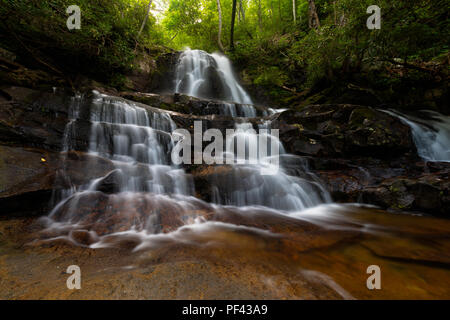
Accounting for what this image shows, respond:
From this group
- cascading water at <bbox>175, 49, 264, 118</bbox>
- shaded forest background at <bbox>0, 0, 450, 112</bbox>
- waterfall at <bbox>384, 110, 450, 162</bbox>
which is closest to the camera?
shaded forest background at <bbox>0, 0, 450, 112</bbox>

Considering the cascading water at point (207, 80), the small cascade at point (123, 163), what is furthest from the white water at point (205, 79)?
the small cascade at point (123, 163)

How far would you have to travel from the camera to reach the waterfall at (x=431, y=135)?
573 cm

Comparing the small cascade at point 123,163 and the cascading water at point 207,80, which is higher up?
the cascading water at point 207,80

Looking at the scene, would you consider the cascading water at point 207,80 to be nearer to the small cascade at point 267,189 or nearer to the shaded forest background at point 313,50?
the shaded forest background at point 313,50

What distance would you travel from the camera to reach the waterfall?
5.73m

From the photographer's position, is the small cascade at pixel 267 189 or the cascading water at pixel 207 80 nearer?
the small cascade at pixel 267 189

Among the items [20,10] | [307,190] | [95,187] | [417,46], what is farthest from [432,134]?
[20,10]

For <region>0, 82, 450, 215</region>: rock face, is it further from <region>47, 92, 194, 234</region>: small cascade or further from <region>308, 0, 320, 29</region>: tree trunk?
<region>308, 0, 320, 29</region>: tree trunk

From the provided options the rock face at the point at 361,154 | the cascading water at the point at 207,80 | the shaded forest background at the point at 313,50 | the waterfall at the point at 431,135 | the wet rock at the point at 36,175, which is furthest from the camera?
the cascading water at the point at 207,80

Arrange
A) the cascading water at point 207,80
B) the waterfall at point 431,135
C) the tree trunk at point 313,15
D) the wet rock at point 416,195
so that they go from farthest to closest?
1. the cascading water at point 207,80
2. the tree trunk at point 313,15
3. the waterfall at point 431,135
4. the wet rock at point 416,195

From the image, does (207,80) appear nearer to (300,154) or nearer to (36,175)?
(300,154)

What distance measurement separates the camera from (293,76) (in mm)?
11703

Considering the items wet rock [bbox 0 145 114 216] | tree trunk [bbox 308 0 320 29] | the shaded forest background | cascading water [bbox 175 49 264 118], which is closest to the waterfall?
the shaded forest background
